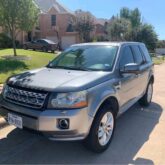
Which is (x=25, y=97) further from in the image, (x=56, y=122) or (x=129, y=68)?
(x=129, y=68)

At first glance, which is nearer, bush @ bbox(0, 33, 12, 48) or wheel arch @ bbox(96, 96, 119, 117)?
wheel arch @ bbox(96, 96, 119, 117)

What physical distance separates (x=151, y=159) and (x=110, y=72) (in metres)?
1.64

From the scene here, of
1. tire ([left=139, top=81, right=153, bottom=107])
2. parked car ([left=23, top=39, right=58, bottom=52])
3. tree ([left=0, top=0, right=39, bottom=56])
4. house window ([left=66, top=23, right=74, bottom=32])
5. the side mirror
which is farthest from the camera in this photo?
house window ([left=66, top=23, right=74, bottom=32])

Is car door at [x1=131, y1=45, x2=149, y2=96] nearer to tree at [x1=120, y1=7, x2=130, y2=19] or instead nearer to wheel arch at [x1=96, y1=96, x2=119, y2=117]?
wheel arch at [x1=96, y1=96, x2=119, y2=117]

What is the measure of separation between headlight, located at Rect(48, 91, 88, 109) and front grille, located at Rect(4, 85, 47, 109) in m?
0.15

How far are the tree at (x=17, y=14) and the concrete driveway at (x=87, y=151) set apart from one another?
39.0 ft

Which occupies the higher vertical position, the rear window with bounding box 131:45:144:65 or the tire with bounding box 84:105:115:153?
the rear window with bounding box 131:45:144:65

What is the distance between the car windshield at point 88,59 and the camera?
537cm

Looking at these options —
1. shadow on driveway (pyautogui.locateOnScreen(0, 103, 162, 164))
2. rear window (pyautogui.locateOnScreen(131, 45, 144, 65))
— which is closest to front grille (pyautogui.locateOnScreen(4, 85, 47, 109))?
shadow on driveway (pyautogui.locateOnScreen(0, 103, 162, 164))

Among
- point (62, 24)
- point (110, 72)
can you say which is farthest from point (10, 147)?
point (62, 24)

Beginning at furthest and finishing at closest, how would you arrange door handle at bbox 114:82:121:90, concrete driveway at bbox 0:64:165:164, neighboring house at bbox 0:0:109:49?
neighboring house at bbox 0:0:109:49
door handle at bbox 114:82:121:90
concrete driveway at bbox 0:64:165:164

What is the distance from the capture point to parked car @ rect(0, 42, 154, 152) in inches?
162

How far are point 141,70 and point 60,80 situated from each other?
9.22 ft

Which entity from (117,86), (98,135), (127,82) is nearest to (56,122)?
(98,135)
